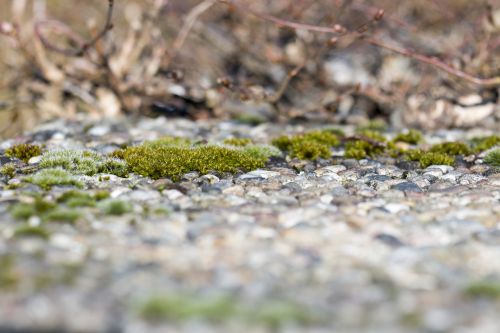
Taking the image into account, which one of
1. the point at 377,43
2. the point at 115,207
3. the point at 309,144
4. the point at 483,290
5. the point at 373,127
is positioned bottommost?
the point at 373,127

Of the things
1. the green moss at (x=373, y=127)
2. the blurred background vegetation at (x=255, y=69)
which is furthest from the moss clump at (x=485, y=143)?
the blurred background vegetation at (x=255, y=69)

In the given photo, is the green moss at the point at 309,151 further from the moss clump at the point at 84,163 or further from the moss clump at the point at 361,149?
the moss clump at the point at 84,163

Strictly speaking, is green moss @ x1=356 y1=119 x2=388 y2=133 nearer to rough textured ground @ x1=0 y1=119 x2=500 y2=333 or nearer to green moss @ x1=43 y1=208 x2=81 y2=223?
rough textured ground @ x1=0 y1=119 x2=500 y2=333

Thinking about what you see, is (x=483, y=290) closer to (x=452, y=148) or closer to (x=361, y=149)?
(x=361, y=149)

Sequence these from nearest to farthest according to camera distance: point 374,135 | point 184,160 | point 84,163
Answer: point 84,163 < point 184,160 < point 374,135

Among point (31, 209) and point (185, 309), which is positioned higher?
point (31, 209)

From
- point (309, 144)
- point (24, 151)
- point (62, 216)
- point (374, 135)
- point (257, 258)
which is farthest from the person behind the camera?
point (374, 135)

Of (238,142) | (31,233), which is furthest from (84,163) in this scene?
(238,142)
